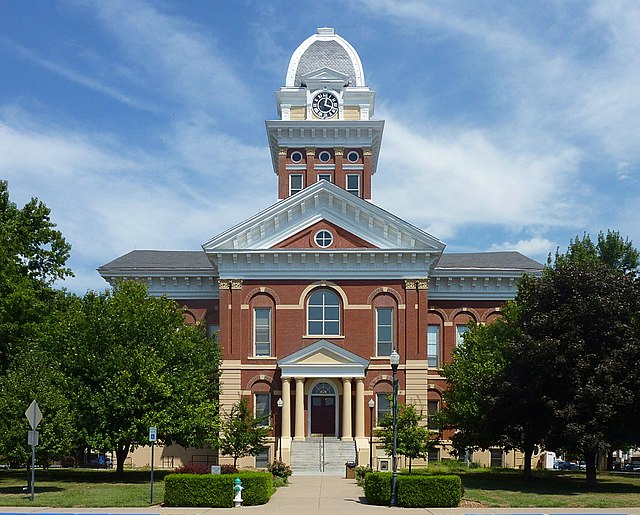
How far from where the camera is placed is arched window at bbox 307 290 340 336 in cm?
4962

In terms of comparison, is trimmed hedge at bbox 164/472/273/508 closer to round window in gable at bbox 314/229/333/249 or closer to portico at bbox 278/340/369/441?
portico at bbox 278/340/369/441

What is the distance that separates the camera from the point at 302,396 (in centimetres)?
4791

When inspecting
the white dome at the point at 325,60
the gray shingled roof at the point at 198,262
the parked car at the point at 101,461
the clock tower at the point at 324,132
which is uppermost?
the white dome at the point at 325,60

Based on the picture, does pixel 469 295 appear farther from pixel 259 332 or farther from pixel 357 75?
pixel 357 75

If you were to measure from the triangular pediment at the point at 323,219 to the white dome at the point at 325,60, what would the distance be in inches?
640

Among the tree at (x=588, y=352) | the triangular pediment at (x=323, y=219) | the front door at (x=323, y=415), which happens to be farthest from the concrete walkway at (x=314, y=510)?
the triangular pediment at (x=323, y=219)

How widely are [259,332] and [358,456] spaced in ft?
29.7

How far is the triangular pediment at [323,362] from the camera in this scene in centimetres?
4784

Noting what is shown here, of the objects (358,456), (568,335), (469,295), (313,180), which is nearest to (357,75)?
(313,180)

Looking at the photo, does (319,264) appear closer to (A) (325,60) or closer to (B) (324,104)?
(B) (324,104)

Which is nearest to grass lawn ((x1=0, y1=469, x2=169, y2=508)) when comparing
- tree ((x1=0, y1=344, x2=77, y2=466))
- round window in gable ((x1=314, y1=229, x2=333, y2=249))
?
tree ((x1=0, y1=344, x2=77, y2=466))

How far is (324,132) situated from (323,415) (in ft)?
68.9

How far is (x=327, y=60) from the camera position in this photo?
2527 inches

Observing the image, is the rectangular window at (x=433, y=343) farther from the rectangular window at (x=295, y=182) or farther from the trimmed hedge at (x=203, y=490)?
the trimmed hedge at (x=203, y=490)
